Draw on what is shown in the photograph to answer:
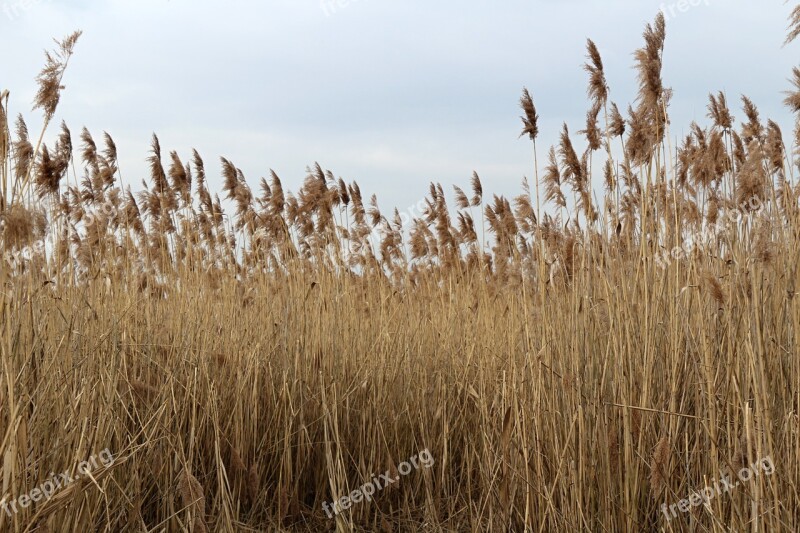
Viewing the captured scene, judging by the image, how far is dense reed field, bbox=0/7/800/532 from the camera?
259cm

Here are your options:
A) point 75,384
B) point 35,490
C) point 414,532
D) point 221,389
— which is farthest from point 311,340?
point 35,490

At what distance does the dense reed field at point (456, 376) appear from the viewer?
259 cm

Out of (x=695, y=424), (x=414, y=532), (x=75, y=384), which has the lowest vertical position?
(x=414, y=532)

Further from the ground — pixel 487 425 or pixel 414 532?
pixel 487 425

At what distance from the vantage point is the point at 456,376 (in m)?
4.28

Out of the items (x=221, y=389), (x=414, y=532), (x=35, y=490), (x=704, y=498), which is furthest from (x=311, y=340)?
(x=704, y=498)

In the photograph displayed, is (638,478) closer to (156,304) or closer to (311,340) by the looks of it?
(311,340)

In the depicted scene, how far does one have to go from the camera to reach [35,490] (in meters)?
2.51

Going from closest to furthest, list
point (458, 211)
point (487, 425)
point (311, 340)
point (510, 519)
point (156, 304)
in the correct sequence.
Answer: point (510, 519)
point (487, 425)
point (311, 340)
point (156, 304)
point (458, 211)

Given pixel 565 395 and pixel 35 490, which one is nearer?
pixel 35 490

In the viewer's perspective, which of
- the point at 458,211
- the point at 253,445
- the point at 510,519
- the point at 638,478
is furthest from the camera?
the point at 458,211

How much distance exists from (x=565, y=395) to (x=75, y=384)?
1.84 m

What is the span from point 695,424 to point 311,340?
2.08 m

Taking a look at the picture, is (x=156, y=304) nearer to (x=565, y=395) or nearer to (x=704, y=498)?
(x=565, y=395)
